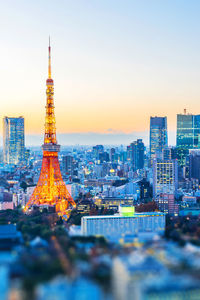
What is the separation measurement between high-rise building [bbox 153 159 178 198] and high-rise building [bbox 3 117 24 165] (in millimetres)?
29752

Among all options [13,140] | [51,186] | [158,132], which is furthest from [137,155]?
[51,186]

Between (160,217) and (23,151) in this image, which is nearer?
(160,217)

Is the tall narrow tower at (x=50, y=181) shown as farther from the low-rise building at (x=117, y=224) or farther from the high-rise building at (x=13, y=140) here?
the high-rise building at (x=13, y=140)

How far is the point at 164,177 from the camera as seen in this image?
28.8m

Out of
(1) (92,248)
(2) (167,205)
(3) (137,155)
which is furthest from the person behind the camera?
(3) (137,155)

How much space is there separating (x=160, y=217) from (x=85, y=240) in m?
7.53

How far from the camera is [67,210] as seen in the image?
20.7 meters

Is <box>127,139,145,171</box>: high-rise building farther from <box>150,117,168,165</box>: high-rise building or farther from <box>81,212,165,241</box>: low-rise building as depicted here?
<box>81,212,165,241</box>: low-rise building

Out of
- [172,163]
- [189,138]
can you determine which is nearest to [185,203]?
[172,163]

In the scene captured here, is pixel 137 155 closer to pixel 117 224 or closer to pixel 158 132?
pixel 158 132

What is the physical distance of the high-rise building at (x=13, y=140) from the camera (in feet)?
189

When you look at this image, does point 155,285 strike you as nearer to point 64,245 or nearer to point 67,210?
point 64,245

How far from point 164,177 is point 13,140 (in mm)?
32154

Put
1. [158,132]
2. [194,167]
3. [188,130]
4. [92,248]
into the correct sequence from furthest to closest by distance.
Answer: [158,132], [188,130], [194,167], [92,248]
